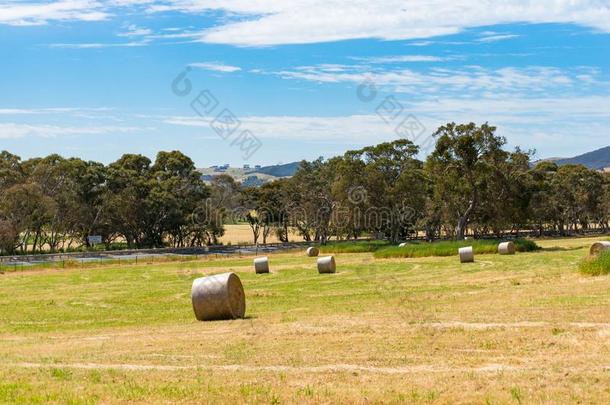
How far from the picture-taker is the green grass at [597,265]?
99.2 ft

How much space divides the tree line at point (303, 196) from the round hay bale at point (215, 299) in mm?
51787

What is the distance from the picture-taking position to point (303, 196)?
107812 mm

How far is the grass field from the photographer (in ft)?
41.5

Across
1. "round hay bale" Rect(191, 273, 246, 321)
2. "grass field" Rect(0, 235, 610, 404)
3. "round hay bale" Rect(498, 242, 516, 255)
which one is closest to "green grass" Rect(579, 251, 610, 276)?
"grass field" Rect(0, 235, 610, 404)

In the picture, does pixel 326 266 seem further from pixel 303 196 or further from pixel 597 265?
pixel 303 196

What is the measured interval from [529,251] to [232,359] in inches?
1913

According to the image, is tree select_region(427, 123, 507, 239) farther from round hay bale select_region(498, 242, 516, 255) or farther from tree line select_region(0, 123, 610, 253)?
round hay bale select_region(498, 242, 516, 255)

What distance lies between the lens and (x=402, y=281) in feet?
117

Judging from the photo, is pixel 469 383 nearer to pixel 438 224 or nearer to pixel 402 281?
pixel 402 281

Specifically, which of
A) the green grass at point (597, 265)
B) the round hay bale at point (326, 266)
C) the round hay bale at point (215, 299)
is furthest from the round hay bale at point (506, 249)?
the round hay bale at point (215, 299)

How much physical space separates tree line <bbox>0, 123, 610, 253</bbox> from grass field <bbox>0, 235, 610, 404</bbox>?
41.4 metres

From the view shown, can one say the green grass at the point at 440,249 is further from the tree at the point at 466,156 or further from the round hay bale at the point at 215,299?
the round hay bale at the point at 215,299

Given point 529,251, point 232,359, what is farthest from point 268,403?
point 529,251

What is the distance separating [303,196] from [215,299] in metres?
84.1
